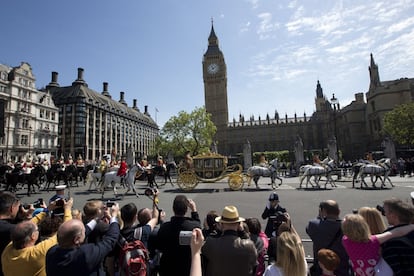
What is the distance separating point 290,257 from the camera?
2422 millimetres

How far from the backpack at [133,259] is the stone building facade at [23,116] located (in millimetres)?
46331

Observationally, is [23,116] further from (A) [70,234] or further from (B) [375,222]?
(B) [375,222]

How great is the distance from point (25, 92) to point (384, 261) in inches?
2227

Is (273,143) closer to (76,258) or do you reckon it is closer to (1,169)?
(1,169)

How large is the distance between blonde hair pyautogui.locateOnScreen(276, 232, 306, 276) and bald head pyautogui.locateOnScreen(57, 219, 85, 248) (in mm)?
2095

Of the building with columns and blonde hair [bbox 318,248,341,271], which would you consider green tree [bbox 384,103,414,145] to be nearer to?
blonde hair [bbox 318,248,341,271]

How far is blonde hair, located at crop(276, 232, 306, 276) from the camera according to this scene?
239 centimetres

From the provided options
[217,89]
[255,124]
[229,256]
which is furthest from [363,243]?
[255,124]

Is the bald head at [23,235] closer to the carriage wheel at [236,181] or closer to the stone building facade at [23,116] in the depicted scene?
the carriage wheel at [236,181]

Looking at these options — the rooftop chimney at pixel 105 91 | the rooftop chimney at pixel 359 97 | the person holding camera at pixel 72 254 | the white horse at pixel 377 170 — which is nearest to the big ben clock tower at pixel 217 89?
the rooftop chimney at pixel 105 91

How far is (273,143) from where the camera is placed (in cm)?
9894

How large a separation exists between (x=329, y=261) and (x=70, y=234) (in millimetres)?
2760

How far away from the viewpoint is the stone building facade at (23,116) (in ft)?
135

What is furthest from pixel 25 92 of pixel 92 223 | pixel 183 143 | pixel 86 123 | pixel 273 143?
pixel 273 143
